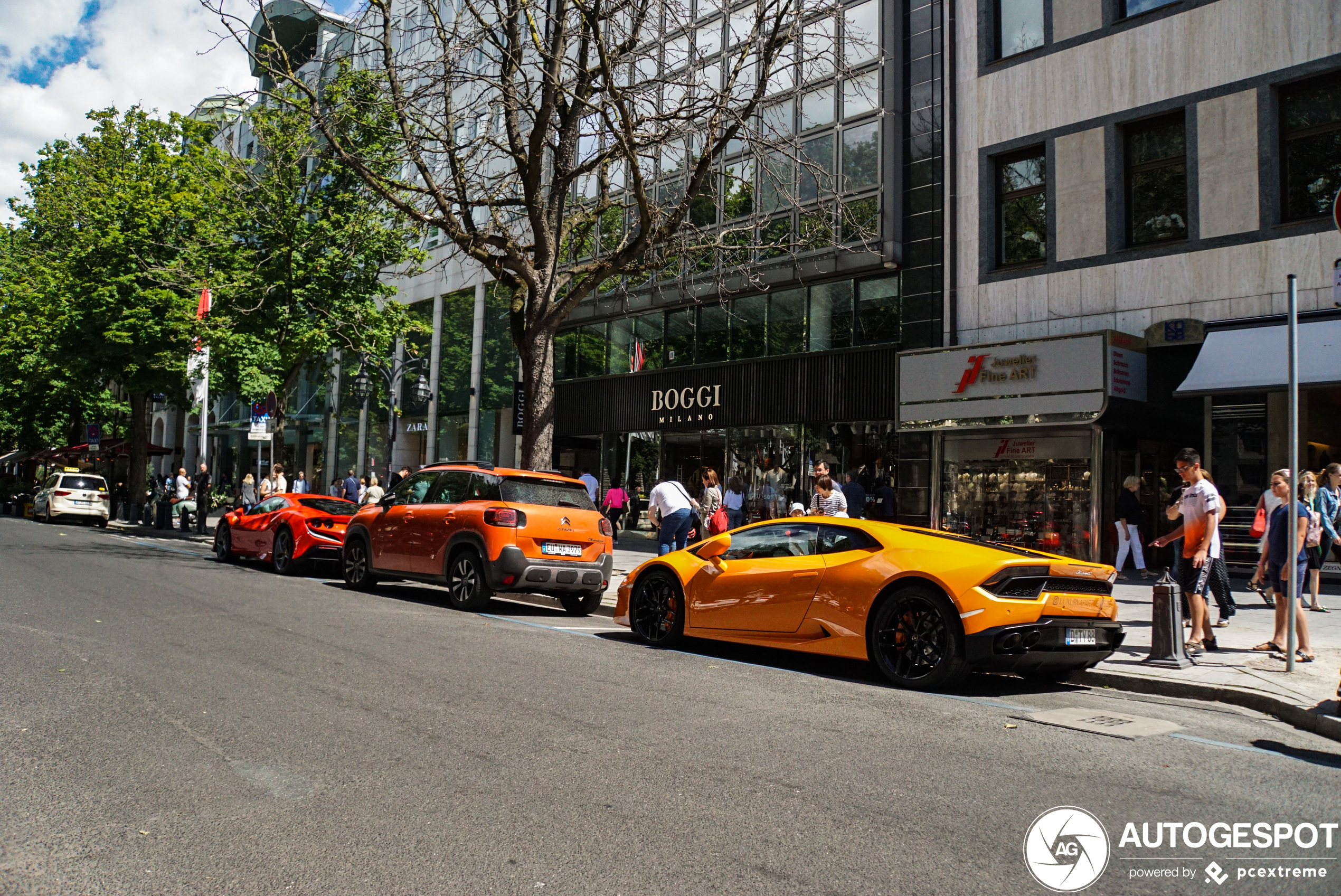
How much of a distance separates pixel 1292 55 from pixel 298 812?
17274 mm

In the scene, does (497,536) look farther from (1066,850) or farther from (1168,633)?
(1066,850)

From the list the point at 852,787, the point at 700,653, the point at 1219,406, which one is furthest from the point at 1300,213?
the point at 852,787

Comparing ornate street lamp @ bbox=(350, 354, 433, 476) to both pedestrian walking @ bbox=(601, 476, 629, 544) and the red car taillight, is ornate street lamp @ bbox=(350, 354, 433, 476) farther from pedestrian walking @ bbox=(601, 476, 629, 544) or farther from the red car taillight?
the red car taillight

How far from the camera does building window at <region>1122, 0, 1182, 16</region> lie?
57.1 feet

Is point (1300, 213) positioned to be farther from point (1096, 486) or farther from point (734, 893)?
point (734, 893)

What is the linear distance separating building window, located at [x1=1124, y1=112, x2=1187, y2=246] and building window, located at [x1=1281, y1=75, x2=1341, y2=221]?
4.90ft

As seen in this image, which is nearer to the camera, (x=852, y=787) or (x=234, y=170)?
(x=852, y=787)

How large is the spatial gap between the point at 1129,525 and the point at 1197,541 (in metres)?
8.21

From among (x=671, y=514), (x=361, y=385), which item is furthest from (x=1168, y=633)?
(x=361, y=385)

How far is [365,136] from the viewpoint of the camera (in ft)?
84.2

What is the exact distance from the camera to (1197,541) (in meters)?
9.86

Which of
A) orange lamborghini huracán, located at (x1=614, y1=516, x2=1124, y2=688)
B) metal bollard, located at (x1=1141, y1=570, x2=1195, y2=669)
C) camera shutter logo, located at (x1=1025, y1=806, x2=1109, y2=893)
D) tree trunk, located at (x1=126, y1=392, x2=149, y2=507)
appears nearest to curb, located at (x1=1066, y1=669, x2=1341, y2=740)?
orange lamborghini huracán, located at (x1=614, y1=516, x2=1124, y2=688)

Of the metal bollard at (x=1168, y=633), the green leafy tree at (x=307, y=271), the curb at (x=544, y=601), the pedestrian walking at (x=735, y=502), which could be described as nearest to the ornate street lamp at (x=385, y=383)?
the green leafy tree at (x=307, y=271)

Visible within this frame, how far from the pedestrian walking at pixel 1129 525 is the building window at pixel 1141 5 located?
7729mm
